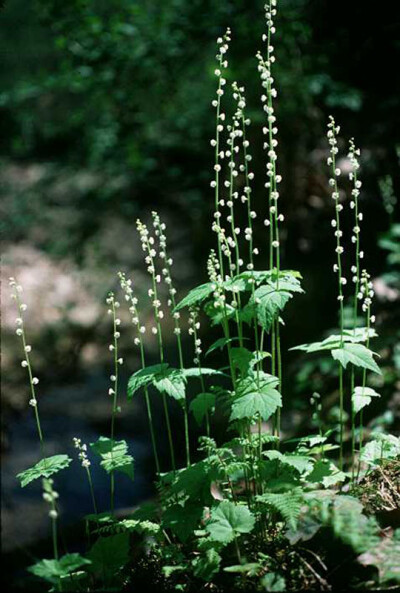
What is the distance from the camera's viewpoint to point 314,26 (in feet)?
26.0

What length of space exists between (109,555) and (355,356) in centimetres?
127

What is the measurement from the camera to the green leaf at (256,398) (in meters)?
2.55

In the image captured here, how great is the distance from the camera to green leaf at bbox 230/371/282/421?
100 inches

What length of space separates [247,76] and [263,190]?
145 cm

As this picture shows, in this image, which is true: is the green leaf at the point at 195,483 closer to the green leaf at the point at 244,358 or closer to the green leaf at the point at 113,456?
the green leaf at the point at 113,456

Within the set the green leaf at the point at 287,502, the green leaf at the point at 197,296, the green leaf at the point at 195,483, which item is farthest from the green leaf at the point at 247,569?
the green leaf at the point at 197,296

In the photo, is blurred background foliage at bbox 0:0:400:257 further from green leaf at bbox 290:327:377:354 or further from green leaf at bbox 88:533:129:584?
green leaf at bbox 88:533:129:584

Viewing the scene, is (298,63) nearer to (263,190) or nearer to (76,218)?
(263,190)

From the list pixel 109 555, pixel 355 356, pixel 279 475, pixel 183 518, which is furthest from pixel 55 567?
pixel 355 356

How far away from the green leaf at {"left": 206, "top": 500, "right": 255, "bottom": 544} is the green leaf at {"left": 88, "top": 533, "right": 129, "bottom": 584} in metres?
0.38

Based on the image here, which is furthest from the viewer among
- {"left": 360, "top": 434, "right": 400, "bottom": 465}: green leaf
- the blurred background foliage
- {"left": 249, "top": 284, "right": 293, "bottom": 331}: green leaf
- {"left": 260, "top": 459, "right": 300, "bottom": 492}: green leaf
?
the blurred background foliage

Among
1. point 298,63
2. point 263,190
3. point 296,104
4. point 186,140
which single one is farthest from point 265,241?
point 186,140

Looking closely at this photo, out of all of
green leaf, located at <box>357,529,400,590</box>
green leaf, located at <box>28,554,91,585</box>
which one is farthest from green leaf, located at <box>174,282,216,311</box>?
green leaf, located at <box>357,529,400,590</box>

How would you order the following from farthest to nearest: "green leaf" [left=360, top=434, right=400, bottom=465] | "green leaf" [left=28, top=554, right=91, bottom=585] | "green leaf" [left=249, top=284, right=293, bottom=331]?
"green leaf" [left=360, top=434, right=400, bottom=465] → "green leaf" [left=249, top=284, right=293, bottom=331] → "green leaf" [left=28, top=554, right=91, bottom=585]
